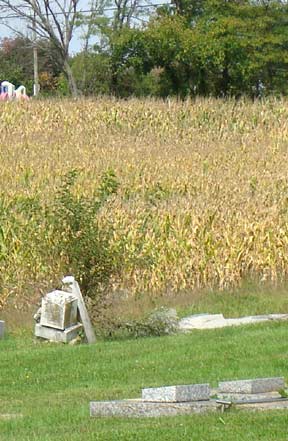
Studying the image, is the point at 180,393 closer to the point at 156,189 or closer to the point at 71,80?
the point at 156,189

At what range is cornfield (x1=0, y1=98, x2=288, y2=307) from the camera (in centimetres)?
1816

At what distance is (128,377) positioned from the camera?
1147cm

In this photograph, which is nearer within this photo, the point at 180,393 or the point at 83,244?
the point at 180,393

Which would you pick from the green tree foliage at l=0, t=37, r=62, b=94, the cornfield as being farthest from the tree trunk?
the green tree foliage at l=0, t=37, r=62, b=94

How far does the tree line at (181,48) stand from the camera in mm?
44125

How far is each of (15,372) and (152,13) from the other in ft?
134

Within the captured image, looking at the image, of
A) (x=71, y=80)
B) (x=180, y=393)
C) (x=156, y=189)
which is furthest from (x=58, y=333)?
(x=71, y=80)

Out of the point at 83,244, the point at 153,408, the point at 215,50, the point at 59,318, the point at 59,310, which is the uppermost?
the point at 215,50

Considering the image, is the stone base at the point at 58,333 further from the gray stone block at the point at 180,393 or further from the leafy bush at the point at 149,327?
the gray stone block at the point at 180,393

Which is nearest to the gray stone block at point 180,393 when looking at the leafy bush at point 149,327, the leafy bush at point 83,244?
the leafy bush at point 149,327

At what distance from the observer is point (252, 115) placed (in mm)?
35562

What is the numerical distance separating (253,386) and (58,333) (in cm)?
595

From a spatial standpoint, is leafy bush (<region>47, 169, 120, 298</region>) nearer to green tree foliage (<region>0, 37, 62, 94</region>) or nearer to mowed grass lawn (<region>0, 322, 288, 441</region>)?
mowed grass lawn (<region>0, 322, 288, 441</region>)

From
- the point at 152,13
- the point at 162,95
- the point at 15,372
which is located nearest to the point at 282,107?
the point at 162,95
